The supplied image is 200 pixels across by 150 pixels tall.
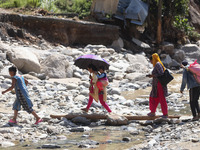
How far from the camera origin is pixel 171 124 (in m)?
6.66

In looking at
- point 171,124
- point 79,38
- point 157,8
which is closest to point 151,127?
point 171,124

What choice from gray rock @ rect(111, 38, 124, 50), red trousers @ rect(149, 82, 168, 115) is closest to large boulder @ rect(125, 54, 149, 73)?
gray rock @ rect(111, 38, 124, 50)

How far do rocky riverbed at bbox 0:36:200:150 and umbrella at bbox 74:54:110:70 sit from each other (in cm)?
109

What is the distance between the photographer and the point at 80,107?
853 cm

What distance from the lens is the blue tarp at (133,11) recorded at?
20609 mm

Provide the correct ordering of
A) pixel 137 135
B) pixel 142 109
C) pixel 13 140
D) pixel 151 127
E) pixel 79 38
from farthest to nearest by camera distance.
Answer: pixel 79 38
pixel 142 109
pixel 151 127
pixel 137 135
pixel 13 140

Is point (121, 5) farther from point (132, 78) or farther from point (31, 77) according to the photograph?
point (31, 77)

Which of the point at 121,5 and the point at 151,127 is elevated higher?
the point at 121,5

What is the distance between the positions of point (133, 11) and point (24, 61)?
10.4 meters

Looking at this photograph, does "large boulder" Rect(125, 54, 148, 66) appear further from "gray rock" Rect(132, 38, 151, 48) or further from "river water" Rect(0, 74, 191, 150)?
"river water" Rect(0, 74, 191, 150)

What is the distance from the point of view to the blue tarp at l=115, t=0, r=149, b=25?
20.6 metres

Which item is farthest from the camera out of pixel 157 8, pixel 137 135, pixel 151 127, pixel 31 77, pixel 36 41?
pixel 157 8

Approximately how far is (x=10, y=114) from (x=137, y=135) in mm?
2780

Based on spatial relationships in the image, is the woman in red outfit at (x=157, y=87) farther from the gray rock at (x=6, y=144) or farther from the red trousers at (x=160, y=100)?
the gray rock at (x=6, y=144)
